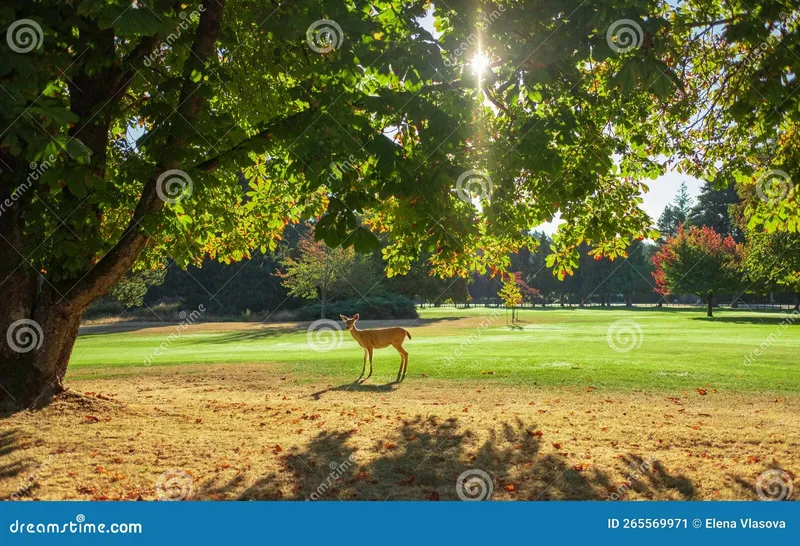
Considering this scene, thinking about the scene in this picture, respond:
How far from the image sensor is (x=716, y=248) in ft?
193

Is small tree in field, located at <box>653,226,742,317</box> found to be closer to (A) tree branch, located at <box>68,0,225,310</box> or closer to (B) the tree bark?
(A) tree branch, located at <box>68,0,225,310</box>

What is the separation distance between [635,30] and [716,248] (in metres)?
58.9

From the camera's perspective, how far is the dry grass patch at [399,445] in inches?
263

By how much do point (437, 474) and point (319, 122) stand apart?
179 inches

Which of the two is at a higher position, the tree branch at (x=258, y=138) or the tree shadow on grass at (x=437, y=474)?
the tree branch at (x=258, y=138)

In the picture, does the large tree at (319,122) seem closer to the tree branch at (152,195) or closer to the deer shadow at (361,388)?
the tree branch at (152,195)

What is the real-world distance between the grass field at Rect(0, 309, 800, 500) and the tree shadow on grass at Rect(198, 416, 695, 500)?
0.09 ft

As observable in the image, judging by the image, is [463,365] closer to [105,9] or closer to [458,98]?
[458,98]

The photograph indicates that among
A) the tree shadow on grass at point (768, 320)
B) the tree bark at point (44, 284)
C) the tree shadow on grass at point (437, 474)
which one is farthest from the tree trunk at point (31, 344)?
the tree shadow on grass at point (768, 320)

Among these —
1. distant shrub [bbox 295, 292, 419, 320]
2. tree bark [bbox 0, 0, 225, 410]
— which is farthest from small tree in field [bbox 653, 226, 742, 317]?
tree bark [bbox 0, 0, 225, 410]

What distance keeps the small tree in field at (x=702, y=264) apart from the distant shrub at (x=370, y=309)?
26696mm

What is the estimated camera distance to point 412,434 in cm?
920

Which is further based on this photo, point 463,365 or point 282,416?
point 463,365

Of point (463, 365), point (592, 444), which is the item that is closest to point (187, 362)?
point (463, 365)
